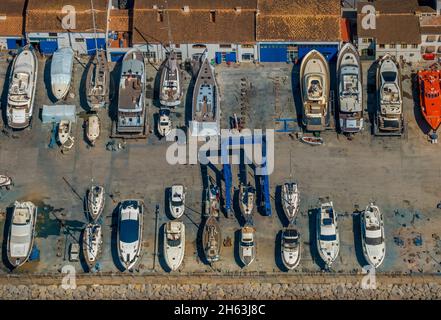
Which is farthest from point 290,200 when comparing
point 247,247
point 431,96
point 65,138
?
point 65,138

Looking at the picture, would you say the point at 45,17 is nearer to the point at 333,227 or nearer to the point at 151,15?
the point at 151,15

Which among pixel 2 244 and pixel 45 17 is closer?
pixel 2 244

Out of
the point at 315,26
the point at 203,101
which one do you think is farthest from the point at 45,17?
the point at 315,26

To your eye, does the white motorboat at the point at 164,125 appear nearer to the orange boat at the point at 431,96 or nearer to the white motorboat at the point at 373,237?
the white motorboat at the point at 373,237

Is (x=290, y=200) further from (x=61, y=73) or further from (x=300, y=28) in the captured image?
(x=61, y=73)

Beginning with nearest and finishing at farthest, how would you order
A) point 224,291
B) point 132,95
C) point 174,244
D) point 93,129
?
point 224,291 → point 174,244 → point 93,129 → point 132,95

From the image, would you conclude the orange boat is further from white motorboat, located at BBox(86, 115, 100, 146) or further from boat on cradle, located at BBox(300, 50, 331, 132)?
white motorboat, located at BBox(86, 115, 100, 146)

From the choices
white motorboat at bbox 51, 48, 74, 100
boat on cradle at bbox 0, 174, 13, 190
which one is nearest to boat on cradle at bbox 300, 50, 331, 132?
white motorboat at bbox 51, 48, 74, 100
